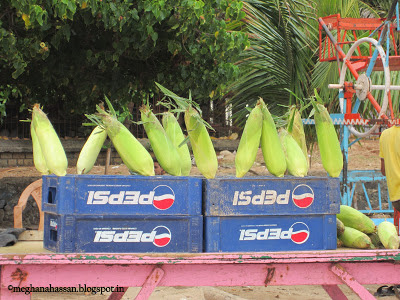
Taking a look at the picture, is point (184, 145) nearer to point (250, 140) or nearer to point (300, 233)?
point (250, 140)

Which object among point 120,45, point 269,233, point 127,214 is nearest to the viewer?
point 127,214

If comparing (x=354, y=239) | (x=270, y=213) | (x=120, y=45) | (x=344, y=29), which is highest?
(x=344, y=29)

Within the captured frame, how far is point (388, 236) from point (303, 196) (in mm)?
527

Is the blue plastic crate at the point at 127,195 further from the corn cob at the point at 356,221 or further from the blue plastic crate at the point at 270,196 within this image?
the corn cob at the point at 356,221

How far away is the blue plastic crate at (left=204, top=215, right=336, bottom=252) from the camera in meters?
2.60

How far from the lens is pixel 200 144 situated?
278cm

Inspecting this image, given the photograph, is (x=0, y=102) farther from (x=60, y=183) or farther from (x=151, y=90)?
(x=60, y=183)

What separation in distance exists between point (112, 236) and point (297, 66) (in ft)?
16.6

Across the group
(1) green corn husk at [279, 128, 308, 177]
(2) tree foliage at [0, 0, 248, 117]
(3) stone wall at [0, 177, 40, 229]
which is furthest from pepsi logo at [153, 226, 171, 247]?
(3) stone wall at [0, 177, 40, 229]

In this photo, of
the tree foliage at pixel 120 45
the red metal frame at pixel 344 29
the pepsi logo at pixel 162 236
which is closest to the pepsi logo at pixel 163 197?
the pepsi logo at pixel 162 236

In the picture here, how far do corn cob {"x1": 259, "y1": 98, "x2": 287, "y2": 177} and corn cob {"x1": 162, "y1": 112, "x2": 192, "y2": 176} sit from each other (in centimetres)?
43

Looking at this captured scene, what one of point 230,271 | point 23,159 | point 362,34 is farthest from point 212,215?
point 23,159

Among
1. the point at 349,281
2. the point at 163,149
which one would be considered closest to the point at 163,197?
the point at 163,149

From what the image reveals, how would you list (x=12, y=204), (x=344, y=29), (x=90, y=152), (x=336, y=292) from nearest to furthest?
1. (x=90, y=152)
2. (x=336, y=292)
3. (x=344, y=29)
4. (x=12, y=204)
